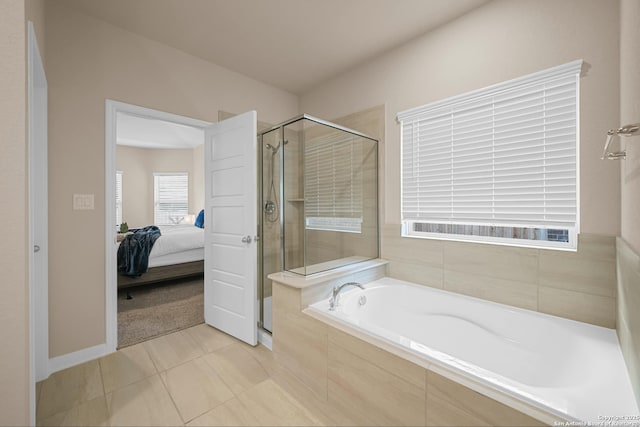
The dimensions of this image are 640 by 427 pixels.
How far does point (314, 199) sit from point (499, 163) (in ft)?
4.57

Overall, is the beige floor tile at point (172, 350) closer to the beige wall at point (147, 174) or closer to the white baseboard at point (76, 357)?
the white baseboard at point (76, 357)

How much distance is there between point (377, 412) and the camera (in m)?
1.27

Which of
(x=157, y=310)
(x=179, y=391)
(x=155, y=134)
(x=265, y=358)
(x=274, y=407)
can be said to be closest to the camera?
(x=274, y=407)

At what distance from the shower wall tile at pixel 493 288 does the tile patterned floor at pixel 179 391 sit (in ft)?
4.29

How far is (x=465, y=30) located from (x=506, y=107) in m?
0.71

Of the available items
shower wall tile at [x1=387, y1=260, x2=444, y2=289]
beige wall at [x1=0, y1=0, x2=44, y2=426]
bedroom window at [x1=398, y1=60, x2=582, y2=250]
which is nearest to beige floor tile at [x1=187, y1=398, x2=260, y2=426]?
beige wall at [x1=0, y1=0, x2=44, y2=426]

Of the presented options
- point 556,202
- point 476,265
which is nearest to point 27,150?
point 476,265

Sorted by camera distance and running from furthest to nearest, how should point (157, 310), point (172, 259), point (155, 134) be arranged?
point (155, 134) → point (172, 259) → point (157, 310)

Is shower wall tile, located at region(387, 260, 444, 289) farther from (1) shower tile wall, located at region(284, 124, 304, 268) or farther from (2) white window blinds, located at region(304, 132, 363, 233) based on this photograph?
(1) shower tile wall, located at region(284, 124, 304, 268)

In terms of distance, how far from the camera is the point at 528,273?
68.5 inches

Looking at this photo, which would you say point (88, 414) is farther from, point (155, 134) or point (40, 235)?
point (155, 134)

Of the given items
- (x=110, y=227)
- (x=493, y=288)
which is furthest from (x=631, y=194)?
(x=110, y=227)

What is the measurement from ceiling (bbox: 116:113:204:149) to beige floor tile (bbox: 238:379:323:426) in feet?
13.1

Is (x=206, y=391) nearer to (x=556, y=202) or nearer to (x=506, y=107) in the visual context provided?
(x=556, y=202)
